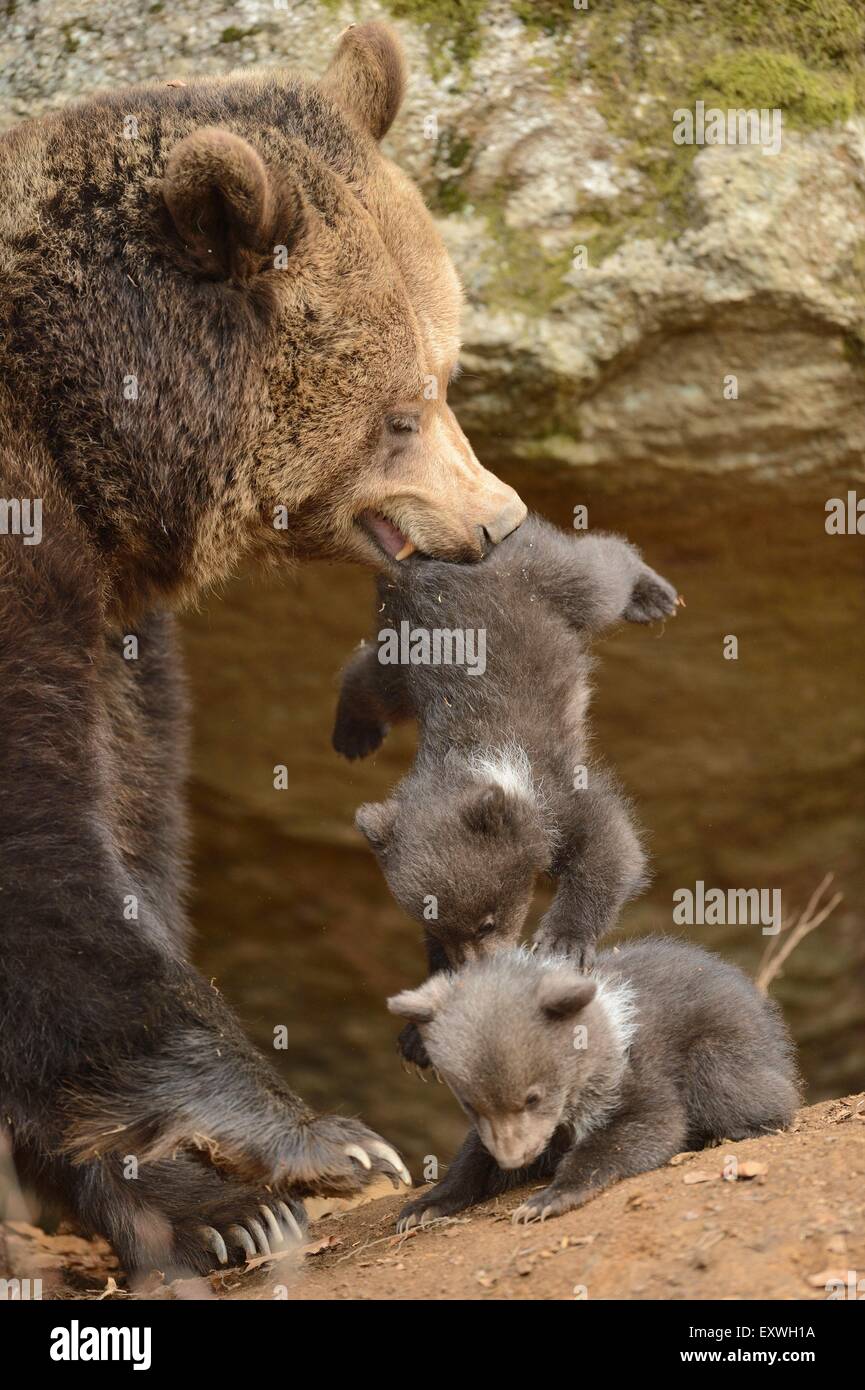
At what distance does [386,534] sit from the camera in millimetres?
5621

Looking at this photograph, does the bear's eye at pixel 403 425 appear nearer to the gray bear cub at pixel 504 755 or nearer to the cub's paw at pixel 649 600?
the gray bear cub at pixel 504 755

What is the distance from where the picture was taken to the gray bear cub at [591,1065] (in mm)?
4516

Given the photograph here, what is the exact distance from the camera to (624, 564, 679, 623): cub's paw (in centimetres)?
616

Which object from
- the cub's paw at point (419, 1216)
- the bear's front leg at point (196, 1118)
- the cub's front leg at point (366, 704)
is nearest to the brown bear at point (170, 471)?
the bear's front leg at point (196, 1118)

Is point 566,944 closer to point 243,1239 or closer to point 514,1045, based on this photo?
point 514,1045

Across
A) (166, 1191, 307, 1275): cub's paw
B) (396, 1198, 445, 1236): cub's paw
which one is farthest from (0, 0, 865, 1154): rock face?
(396, 1198, 445, 1236): cub's paw

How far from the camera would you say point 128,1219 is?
19.8 ft

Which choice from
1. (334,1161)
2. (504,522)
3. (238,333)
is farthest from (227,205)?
(334,1161)

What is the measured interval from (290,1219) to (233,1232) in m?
0.23

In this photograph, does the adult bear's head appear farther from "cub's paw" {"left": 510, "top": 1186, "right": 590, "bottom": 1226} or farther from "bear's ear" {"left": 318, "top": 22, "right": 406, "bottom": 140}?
"cub's paw" {"left": 510, "top": 1186, "right": 590, "bottom": 1226}

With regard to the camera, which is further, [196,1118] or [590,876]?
[590,876]

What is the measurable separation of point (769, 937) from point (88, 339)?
5.72 meters
